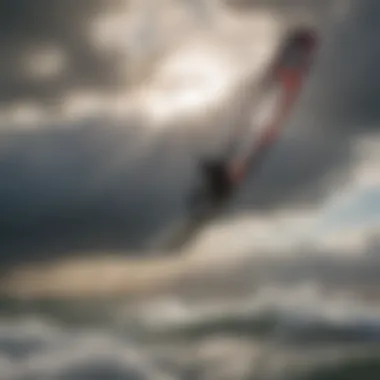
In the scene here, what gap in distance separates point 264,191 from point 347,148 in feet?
0.50

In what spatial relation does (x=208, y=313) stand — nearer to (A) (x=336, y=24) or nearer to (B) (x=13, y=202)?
(B) (x=13, y=202)

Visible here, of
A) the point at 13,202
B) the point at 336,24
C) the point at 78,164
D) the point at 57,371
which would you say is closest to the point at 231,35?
the point at 336,24

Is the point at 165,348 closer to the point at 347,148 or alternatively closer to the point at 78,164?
the point at 78,164

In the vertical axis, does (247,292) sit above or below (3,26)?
below

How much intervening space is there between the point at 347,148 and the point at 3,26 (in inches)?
22.7

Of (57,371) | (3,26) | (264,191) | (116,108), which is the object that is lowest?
(57,371)

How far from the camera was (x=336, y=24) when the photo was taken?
1117mm

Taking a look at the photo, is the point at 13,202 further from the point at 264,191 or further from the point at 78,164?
the point at 264,191

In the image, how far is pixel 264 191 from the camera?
1.11 m

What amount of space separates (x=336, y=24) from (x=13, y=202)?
58 centimetres

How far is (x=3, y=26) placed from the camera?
3.66 ft

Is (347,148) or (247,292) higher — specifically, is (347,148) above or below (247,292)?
above

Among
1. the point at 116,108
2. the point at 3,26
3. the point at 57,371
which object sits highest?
the point at 3,26

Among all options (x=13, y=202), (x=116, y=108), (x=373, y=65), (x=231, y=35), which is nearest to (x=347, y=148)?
(x=373, y=65)
